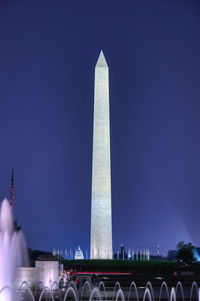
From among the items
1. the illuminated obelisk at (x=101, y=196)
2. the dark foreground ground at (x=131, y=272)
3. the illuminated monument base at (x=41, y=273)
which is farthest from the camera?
the illuminated obelisk at (x=101, y=196)

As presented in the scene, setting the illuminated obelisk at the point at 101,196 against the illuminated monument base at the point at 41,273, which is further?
the illuminated obelisk at the point at 101,196

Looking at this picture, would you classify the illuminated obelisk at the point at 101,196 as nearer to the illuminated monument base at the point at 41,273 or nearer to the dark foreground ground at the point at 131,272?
the dark foreground ground at the point at 131,272

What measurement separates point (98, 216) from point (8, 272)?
105ft

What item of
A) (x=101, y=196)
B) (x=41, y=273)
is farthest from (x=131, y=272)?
(x=101, y=196)

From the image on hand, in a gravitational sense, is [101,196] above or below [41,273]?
above

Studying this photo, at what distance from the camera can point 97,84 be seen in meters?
54.6

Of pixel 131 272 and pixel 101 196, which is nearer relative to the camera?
pixel 131 272

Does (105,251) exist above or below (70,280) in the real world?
above

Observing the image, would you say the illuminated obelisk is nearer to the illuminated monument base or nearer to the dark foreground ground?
the dark foreground ground

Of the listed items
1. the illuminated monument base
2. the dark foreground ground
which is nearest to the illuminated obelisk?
the dark foreground ground

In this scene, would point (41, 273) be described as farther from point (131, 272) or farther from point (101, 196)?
point (101, 196)

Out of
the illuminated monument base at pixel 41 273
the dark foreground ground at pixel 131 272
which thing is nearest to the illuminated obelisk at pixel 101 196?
the dark foreground ground at pixel 131 272

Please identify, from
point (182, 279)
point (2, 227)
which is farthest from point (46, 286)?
point (182, 279)

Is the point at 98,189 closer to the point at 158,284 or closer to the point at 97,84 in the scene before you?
the point at 97,84
